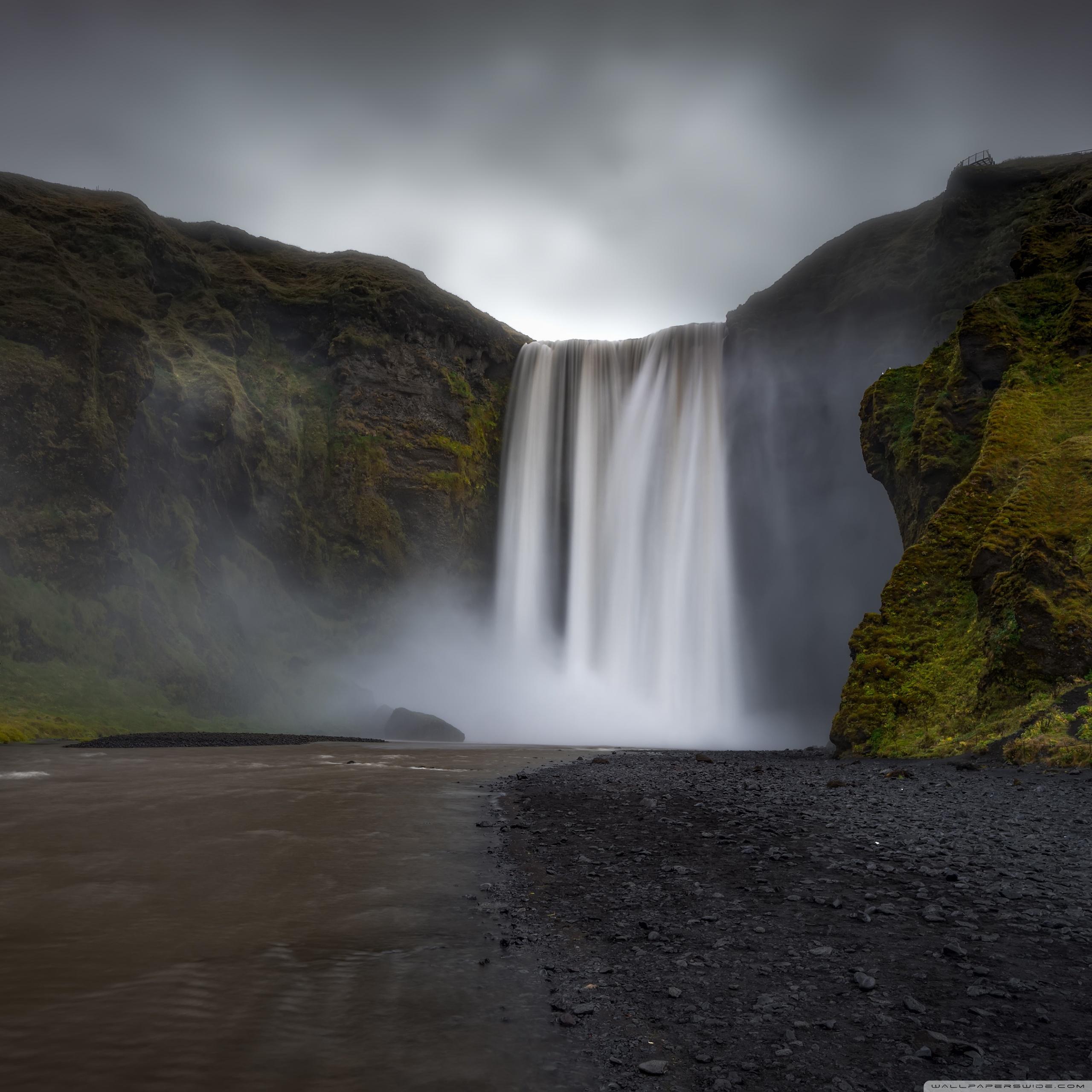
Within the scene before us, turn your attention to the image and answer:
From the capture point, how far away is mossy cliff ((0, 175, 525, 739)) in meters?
28.8

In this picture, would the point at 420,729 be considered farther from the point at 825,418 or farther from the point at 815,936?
the point at 815,936

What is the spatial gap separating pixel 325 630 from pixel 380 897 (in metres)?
35.6

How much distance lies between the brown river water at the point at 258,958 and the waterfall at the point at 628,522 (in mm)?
31214

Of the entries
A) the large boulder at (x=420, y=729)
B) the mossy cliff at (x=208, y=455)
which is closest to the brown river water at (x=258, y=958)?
the mossy cliff at (x=208, y=455)

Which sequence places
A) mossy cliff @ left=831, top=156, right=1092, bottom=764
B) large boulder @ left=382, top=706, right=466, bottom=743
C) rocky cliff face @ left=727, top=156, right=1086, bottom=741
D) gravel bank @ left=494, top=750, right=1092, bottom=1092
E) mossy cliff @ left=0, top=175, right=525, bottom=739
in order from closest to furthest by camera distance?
gravel bank @ left=494, top=750, right=1092, bottom=1092
mossy cliff @ left=831, top=156, right=1092, bottom=764
mossy cliff @ left=0, top=175, right=525, bottom=739
large boulder @ left=382, top=706, right=466, bottom=743
rocky cliff face @ left=727, top=156, right=1086, bottom=741

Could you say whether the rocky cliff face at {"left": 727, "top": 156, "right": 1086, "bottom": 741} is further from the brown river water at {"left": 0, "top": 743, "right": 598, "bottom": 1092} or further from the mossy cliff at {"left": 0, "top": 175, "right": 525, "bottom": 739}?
the brown river water at {"left": 0, "top": 743, "right": 598, "bottom": 1092}

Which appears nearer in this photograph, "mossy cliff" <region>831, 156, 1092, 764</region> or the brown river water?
the brown river water

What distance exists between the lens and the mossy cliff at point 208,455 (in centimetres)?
2883

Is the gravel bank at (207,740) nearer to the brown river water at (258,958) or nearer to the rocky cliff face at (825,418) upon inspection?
the brown river water at (258,958)

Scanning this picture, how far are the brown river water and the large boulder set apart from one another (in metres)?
22.3

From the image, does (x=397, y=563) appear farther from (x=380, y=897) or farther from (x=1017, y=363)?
(x=380, y=897)

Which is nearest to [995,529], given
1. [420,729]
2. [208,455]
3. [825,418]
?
[420,729]

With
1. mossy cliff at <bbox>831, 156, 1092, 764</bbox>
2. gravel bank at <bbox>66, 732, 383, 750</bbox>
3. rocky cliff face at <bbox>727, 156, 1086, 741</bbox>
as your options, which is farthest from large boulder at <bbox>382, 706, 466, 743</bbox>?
mossy cliff at <bbox>831, 156, 1092, 764</bbox>

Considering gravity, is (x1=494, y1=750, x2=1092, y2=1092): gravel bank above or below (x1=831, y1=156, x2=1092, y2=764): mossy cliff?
below
